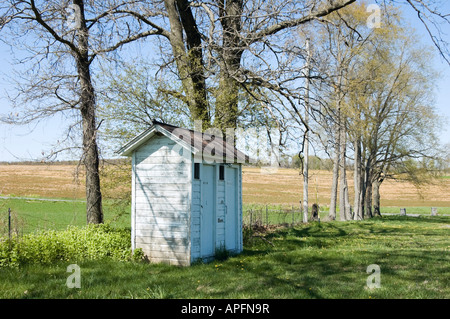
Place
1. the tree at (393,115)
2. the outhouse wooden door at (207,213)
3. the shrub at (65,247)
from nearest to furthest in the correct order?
the shrub at (65,247), the outhouse wooden door at (207,213), the tree at (393,115)

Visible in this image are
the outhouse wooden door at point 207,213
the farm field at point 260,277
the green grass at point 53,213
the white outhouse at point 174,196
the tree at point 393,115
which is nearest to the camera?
the farm field at point 260,277

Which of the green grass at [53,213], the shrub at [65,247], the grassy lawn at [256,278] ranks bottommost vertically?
the green grass at [53,213]

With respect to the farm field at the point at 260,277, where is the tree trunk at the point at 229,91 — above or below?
above

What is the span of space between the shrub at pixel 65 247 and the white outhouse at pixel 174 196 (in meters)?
0.59

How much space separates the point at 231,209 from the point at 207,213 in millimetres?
1341

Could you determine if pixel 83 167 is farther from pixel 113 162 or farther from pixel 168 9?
pixel 168 9

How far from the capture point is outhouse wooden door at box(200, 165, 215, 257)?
9617mm

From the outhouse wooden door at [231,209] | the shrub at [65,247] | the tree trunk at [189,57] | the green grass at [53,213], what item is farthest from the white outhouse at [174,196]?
the green grass at [53,213]

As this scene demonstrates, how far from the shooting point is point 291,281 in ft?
24.0

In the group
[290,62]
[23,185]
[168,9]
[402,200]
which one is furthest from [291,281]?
[402,200]

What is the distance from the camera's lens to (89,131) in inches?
501

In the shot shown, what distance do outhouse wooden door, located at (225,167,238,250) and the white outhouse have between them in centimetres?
46

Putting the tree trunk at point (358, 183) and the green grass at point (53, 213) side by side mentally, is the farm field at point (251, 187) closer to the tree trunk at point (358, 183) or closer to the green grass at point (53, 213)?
the green grass at point (53, 213)

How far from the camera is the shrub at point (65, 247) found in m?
8.61
